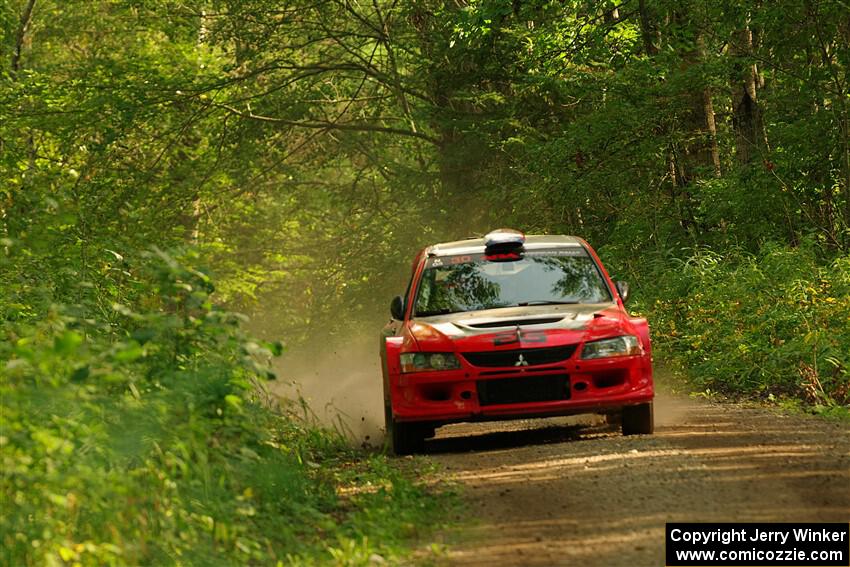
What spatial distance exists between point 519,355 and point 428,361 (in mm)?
708

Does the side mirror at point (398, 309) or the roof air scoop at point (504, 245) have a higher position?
the roof air scoop at point (504, 245)

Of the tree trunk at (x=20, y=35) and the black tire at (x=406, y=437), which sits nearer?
the black tire at (x=406, y=437)

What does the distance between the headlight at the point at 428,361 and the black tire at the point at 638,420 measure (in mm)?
1462

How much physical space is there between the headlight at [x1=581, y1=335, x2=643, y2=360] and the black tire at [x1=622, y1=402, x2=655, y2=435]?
472 mm

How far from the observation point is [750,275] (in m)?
16.3

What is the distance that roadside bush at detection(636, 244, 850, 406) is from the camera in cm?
1341

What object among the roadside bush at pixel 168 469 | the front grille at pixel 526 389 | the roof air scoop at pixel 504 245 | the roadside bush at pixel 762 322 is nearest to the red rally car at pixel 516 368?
the front grille at pixel 526 389

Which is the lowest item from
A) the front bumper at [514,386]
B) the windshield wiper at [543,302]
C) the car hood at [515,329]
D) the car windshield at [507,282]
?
the front bumper at [514,386]

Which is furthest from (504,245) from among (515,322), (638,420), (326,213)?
(326,213)

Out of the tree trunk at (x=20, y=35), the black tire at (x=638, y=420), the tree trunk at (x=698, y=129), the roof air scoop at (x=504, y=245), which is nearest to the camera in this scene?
the black tire at (x=638, y=420)

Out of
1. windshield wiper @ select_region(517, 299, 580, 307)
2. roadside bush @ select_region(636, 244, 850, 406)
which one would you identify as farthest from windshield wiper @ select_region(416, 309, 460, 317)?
roadside bush @ select_region(636, 244, 850, 406)

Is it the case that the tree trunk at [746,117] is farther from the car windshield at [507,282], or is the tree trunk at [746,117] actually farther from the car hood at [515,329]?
the car hood at [515,329]

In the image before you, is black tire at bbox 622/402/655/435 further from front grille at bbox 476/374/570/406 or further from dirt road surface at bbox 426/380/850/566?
front grille at bbox 476/374/570/406

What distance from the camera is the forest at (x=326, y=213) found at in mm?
7180
